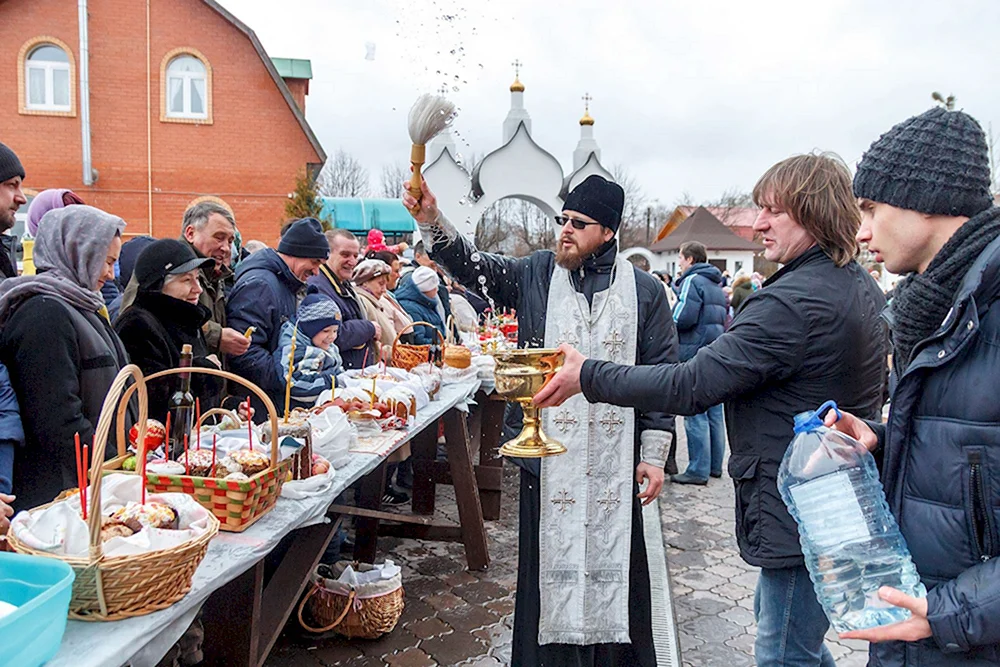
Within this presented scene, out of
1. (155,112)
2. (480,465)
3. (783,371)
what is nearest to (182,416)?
(783,371)

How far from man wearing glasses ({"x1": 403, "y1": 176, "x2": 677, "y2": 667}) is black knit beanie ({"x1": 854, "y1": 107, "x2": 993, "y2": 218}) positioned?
139 cm

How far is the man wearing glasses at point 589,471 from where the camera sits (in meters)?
2.79

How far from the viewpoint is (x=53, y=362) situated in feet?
7.80

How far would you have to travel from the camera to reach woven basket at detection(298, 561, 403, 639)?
11.3 feet

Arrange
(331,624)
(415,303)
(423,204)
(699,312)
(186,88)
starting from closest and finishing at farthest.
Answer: (423,204) → (331,624) → (415,303) → (699,312) → (186,88)

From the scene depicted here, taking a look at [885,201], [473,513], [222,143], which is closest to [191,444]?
[885,201]

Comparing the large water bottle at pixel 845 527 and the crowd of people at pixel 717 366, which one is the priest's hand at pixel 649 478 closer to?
the crowd of people at pixel 717 366

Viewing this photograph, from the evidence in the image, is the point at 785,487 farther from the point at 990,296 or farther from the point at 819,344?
the point at 990,296

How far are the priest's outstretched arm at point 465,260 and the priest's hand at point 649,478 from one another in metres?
0.81

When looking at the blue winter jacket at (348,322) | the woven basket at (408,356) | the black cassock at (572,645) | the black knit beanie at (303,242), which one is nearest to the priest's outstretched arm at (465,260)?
the black cassock at (572,645)

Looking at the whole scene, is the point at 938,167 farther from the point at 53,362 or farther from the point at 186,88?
the point at 186,88

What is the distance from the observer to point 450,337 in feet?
20.9

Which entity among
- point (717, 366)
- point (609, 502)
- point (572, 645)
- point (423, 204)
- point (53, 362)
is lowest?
point (572, 645)

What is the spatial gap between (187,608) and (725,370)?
142 centimetres
